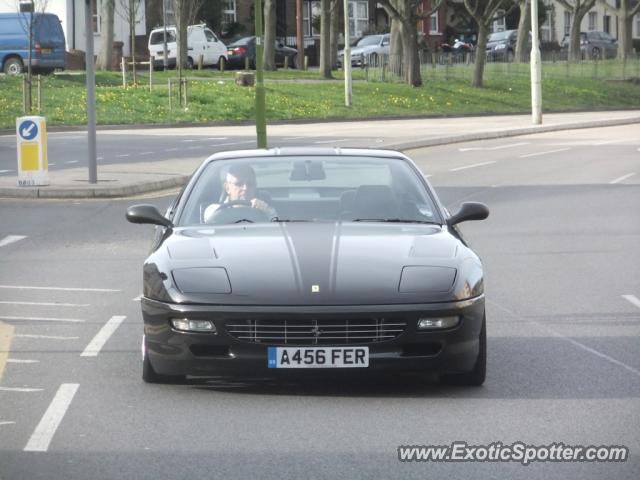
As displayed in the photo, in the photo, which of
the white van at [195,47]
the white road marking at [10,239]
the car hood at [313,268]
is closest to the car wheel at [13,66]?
the white van at [195,47]

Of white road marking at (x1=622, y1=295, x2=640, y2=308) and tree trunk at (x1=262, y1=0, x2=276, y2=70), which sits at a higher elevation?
tree trunk at (x1=262, y1=0, x2=276, y2=70)

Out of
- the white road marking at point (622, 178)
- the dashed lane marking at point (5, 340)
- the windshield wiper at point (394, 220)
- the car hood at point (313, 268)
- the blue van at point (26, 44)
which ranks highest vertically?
the blue van at point (26, 44)

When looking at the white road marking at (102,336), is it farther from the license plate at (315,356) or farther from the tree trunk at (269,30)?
the tree trunk at (269,30)

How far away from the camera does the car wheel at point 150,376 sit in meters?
8.35

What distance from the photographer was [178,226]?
9188mm

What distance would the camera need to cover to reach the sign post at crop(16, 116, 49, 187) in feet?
75.9

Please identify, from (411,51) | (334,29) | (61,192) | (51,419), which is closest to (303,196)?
(51,419)

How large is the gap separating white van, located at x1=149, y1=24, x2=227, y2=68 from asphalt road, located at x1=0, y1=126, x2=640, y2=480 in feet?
180

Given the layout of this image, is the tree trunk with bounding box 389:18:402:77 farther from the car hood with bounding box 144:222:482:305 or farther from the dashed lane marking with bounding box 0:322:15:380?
the car hood with bounding box 144:222:482:305

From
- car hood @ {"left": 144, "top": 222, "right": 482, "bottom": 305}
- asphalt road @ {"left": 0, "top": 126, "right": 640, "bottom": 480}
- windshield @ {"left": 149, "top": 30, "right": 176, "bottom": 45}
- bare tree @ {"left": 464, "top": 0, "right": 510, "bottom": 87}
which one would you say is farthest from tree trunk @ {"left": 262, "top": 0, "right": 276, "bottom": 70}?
car hood @ {"left": 144, "top": 222, "right": 482, "bottom": 305}

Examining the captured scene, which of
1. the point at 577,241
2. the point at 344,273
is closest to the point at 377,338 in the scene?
the point at 344,273

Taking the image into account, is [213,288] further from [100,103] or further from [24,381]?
[100,103]

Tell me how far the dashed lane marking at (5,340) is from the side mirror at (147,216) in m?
1.16

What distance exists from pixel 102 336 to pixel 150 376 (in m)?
1.98
